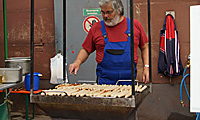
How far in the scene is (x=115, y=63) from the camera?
7.98 feet

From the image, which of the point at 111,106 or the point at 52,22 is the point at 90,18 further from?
the point at 111,106

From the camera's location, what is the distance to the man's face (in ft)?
8.13

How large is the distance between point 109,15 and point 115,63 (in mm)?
533

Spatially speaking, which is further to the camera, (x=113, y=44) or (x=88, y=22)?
(x=88, y=22)

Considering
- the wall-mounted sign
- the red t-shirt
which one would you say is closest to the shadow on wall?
the red t-shirt

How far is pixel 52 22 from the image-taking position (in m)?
4.82

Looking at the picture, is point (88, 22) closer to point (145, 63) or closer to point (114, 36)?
point (114, 36)

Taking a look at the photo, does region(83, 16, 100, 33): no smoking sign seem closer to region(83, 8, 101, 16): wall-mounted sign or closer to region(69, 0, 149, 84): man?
region(83, 8, 101, 16): wall-mounted sign

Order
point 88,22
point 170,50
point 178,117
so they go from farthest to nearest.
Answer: point 88,22 < point 178,117 < point 170,50

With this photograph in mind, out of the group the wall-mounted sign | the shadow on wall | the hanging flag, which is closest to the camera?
the hanging flag

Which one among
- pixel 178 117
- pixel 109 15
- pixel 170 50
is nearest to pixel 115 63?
pixel 109 15

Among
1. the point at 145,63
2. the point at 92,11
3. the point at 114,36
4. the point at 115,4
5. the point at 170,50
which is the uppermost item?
the point at 92,11

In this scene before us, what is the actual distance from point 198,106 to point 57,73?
12.0ft

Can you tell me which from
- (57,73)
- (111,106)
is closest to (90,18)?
(57,73)
